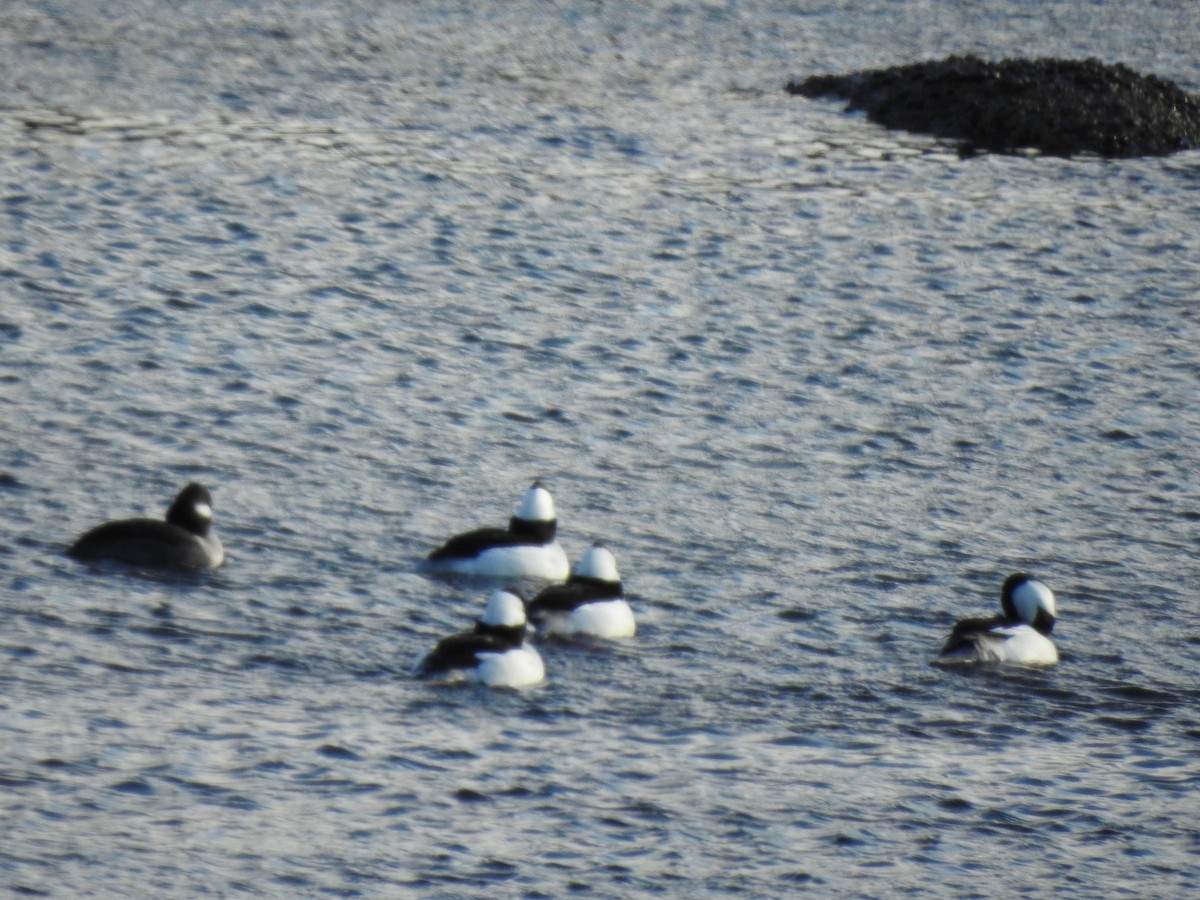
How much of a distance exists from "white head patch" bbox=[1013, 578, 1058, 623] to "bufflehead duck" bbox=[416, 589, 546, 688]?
3.41 m

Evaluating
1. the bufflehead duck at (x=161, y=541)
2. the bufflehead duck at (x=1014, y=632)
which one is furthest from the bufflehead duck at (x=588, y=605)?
the bufflehead duck at (x=161, y=541)

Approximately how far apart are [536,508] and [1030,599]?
3577 millimetres

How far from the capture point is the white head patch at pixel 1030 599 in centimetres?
1370

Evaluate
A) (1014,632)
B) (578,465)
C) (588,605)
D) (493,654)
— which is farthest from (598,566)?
(578,465)

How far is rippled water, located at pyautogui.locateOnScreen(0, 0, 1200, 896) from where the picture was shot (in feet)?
35.5

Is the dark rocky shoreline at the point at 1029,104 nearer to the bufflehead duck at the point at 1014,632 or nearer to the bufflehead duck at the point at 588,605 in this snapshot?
the bufflehead duck at the point at 1014,632

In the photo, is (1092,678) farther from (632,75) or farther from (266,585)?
(632,75)

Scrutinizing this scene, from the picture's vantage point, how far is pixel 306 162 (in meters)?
25.0

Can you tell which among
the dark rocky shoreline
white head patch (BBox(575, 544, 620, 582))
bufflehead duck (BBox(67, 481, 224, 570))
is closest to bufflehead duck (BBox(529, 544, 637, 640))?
white head patch (BBox(575, 544, 620, 582))

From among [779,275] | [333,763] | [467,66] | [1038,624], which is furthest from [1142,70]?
[333,763]

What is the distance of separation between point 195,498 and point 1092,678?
6246 mm

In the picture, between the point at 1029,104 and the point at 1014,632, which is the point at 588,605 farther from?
the point at 1029,104

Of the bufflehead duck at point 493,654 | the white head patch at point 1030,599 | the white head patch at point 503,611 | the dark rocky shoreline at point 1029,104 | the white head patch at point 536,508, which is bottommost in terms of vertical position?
the bufflehead duck at point 493,654

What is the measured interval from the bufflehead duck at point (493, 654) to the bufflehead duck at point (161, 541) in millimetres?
2161
